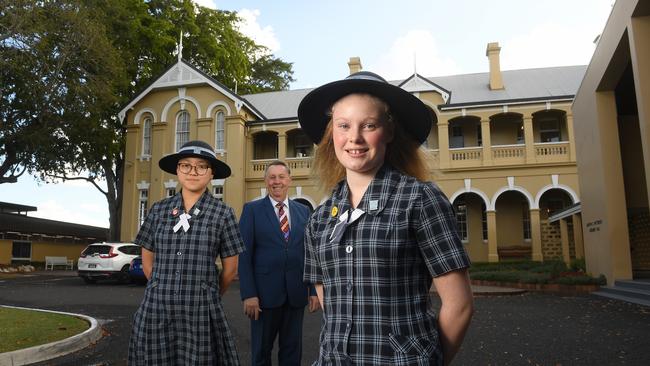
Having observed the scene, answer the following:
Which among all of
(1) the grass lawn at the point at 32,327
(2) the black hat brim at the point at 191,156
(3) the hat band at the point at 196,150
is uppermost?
(3) the hat band at the point at 196,150

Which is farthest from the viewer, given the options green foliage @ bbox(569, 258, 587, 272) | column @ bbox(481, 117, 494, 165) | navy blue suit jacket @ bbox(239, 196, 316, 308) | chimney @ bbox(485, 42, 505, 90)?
chimney @ bbox(485, 42, 505, 90)

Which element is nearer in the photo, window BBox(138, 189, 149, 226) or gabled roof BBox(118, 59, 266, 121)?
gabled roof BBox(118, 59, 266, 121)

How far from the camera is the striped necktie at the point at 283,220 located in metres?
4.17

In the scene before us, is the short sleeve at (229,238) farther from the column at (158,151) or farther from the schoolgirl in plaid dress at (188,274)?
the column at (158,151)

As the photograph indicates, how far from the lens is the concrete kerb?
5.51 metres

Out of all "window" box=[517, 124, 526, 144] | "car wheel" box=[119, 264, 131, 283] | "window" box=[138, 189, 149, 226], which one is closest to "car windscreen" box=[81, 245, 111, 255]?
"car wheel" box=[119, 264, 131, 283]

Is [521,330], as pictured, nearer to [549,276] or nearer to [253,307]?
[253,307]

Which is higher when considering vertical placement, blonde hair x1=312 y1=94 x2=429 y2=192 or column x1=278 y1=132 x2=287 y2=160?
column x1=278 y1=132 x2=287 y2=160

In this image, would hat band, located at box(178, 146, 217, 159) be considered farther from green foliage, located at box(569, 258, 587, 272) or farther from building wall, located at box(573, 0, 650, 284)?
green foliage, located at box(569, 258, 587, 272)

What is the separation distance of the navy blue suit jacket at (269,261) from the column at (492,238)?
64.5 feet

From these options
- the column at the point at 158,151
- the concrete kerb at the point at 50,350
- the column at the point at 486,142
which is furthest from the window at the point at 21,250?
the column at the point at 486,142

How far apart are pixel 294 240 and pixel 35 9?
21276 millimetres

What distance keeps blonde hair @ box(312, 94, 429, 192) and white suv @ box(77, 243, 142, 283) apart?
17.3 metres

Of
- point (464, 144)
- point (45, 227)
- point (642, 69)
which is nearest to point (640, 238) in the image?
point (642, 69)
